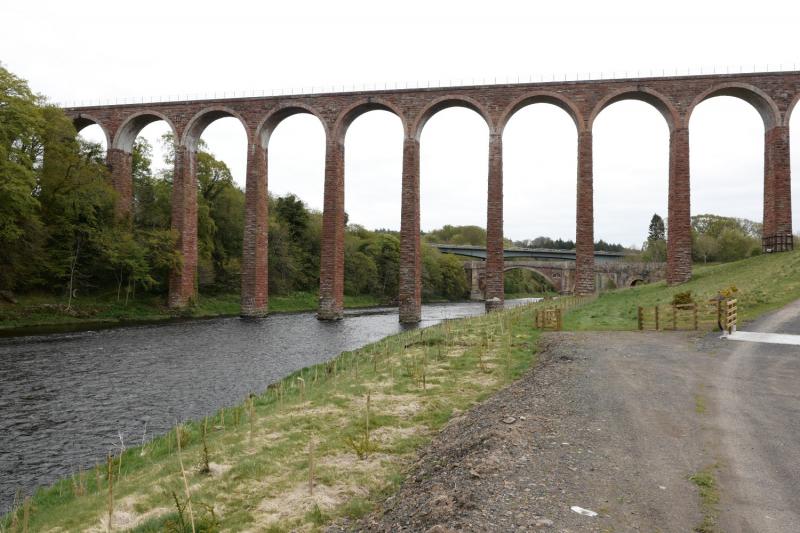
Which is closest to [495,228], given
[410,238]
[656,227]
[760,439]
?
[410,238]

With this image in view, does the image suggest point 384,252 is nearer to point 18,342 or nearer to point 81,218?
point 81,218

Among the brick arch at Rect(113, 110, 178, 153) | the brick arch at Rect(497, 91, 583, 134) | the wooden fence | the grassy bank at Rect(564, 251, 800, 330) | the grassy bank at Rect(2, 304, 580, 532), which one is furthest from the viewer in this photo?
the brick arch at Rect(113, 110, 178, 153)

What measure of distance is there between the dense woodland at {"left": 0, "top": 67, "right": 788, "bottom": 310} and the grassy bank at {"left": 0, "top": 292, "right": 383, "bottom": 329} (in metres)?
1.10

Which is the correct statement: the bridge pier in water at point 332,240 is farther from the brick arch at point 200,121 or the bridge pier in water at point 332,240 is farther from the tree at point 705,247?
the tree at point 705,247

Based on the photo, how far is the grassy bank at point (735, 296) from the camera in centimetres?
2169

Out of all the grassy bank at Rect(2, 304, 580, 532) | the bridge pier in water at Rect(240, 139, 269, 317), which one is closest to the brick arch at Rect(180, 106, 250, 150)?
the bridge pier in water at Rect(240, 139, 269, 317)

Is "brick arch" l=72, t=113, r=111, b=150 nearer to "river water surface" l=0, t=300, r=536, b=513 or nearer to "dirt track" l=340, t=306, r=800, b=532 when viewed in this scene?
"river water surface" l=0, t=300, r=536, b=513

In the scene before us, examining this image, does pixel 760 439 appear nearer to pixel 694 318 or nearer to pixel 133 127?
pixel 694 318

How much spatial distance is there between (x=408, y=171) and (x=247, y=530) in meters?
37.8

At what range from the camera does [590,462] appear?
649cm

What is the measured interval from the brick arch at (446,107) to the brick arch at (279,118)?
7959 mm

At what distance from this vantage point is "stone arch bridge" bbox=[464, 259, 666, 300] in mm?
72500

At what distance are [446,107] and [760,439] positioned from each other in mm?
39428

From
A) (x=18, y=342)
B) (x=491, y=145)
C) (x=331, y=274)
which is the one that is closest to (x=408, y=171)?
(x=491, y=145)
